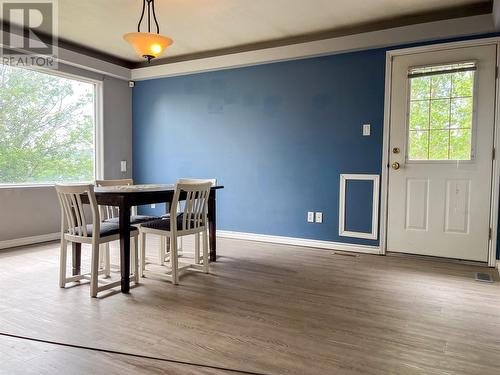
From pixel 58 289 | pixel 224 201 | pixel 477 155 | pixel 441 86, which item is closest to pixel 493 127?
pixel 477 155

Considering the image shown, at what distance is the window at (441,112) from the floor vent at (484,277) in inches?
42.9

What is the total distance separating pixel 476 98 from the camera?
3.29 m

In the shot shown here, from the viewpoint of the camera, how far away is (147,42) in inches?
109

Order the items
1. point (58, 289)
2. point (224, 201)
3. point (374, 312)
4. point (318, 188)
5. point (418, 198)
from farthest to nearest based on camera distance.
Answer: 1. point (224, 201)
2. point (318, 188)
3. point (418, 198)
4. point (58, 289)
5. point (374, 312)

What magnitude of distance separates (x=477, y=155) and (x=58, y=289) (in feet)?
12.6

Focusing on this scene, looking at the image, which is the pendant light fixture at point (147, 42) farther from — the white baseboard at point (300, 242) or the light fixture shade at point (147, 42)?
the white baseboard at point (300, 242)

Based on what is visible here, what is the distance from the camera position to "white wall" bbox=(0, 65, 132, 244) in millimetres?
3918

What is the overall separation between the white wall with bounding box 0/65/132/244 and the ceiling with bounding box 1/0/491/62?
2.94ft

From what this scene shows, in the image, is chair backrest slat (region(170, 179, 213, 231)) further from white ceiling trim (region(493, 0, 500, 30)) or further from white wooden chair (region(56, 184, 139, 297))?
white ceiling trim (region(493, 0, 500, 30))

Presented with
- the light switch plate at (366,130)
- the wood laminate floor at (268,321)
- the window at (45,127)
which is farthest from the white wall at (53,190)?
the light switch plate at (366,130)

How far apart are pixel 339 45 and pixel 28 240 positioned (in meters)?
4.19

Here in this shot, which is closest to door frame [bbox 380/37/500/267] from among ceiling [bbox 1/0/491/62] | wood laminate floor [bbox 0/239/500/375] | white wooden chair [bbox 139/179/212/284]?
ceiling [bbox 1/0/491/62]

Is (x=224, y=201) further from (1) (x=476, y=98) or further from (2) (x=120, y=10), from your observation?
(1) (x=476, y=98)

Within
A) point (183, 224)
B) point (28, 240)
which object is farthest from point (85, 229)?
point (28, 240)
